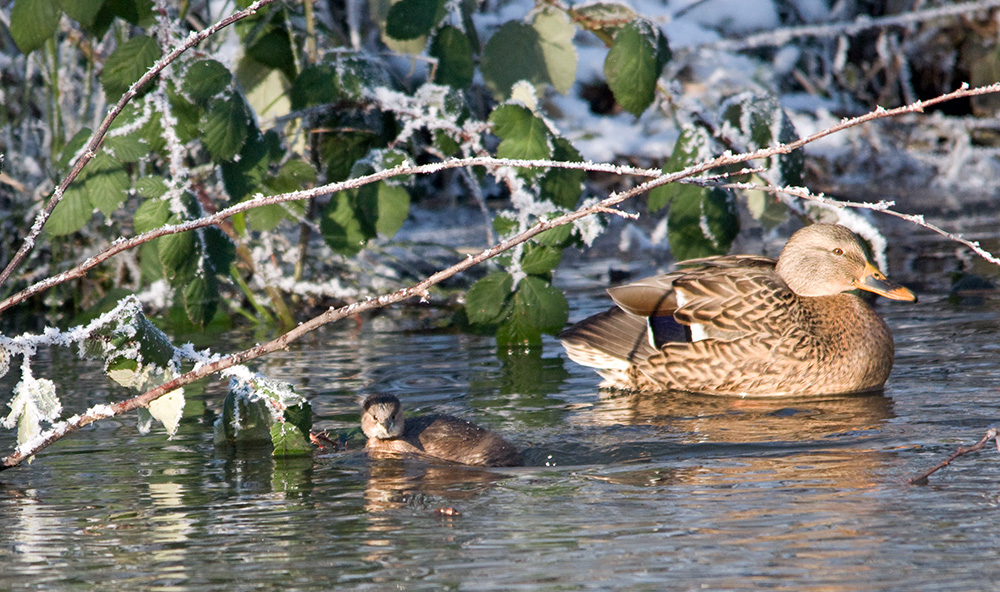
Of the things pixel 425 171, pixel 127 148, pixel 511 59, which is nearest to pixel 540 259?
pixel 511 59

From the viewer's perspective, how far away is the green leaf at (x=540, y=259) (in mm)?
5633

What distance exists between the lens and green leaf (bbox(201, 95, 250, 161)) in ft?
16.8

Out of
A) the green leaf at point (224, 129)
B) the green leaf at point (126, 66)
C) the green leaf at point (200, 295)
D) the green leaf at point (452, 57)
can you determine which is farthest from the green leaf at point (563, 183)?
the green leaf at point (126, 66)

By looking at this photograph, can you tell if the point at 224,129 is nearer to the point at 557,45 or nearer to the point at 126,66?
the point at 126,66

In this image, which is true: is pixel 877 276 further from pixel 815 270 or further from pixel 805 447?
pixel 805 447

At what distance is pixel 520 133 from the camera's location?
5.43 m

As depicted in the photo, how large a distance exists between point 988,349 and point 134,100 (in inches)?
143

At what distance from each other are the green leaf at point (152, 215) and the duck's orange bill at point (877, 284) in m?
2.90

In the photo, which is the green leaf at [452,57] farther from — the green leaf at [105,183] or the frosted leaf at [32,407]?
the frosted leaf at [32,407]

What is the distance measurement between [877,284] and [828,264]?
8.8 inches

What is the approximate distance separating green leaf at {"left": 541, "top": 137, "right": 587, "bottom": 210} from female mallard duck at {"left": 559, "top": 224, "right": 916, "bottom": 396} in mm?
456

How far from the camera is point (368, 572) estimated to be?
3.01m

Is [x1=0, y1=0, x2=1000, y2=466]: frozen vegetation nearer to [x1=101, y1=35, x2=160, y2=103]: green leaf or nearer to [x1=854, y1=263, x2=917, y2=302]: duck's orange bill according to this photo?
[x1=101, y1=35, x2=160, y2=103]: green leaf

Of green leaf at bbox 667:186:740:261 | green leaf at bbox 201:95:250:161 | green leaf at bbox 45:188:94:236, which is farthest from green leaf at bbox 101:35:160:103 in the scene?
green leaf at bbox 667:186:740:261
